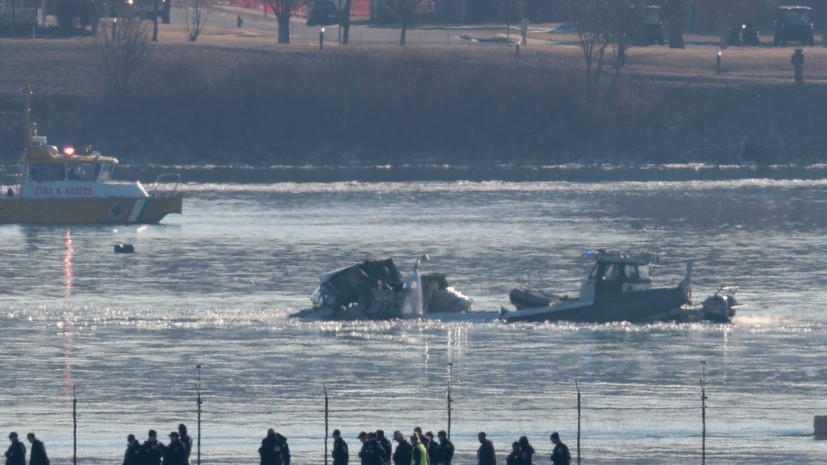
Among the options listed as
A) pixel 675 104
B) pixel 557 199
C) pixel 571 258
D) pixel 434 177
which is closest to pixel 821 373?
pixel 571 258

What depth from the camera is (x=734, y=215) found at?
95.1 m

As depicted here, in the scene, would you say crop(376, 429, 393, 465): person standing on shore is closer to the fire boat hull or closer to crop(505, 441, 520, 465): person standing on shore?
crop(505, 441, 520, 465): person standing on shore

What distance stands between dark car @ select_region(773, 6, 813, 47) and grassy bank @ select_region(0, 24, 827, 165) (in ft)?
27.7

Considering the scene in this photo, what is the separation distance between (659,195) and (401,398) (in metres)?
66.0

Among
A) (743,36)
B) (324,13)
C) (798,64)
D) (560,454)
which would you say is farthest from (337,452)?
(324,13)

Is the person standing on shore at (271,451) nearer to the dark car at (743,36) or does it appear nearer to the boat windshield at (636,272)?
the boat windshield at (636,272)

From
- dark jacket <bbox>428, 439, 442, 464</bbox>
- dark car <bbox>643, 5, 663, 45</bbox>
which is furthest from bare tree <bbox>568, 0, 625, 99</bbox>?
dark jacket <bbox>428, 439, 442, 464</bbox>

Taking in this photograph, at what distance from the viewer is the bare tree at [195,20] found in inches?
5652

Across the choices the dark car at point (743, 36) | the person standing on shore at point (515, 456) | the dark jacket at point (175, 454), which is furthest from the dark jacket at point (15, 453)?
the dark car at point (743, 36)

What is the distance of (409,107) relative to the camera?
437 ft

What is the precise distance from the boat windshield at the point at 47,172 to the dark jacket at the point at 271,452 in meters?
57.1

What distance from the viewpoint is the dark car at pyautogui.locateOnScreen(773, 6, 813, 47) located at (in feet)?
479

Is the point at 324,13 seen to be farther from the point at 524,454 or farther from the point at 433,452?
the point at 524,454

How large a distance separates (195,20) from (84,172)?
225 ft
